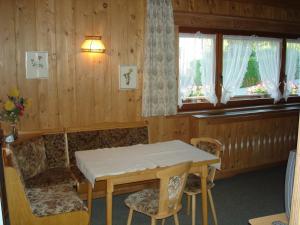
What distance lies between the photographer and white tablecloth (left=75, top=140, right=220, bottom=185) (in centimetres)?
260

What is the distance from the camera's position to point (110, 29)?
380cm

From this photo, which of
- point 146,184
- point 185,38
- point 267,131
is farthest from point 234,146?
point 185,38

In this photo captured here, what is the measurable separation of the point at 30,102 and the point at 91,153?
3.21 feet

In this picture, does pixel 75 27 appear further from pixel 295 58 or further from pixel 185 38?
pixel 295 58

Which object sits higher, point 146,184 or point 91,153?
point 91,153

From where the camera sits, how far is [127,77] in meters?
3.95

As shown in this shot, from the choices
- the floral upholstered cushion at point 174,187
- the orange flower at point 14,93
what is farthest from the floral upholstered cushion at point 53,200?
the orange flower at point 14,93

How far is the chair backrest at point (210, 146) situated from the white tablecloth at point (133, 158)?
0.17m

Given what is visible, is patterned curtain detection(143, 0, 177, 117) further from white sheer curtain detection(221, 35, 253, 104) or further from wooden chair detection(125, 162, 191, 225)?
wooden chair detection(125, 162, 191, 225)

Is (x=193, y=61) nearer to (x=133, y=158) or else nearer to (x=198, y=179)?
(x=198, y=179)

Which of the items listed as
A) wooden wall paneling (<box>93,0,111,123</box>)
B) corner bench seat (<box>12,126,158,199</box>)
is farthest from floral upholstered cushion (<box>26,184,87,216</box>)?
wooden wall paneling (<box>93,0,111,123</box>)

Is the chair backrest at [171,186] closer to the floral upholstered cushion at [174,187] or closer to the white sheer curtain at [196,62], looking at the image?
the floral upholstered cushion at [174,187]

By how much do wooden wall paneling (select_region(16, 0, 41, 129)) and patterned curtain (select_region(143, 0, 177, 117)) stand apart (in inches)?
52.3

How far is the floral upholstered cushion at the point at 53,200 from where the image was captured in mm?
2527
